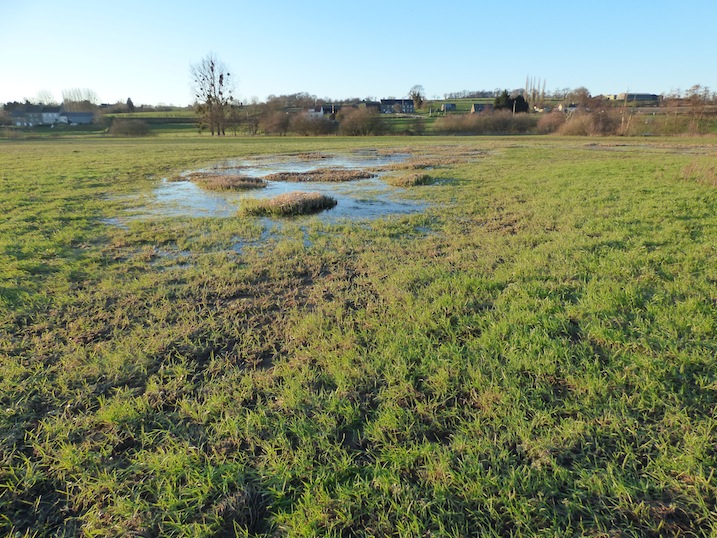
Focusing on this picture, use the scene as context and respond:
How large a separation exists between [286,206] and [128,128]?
65056mm

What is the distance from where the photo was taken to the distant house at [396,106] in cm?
11182

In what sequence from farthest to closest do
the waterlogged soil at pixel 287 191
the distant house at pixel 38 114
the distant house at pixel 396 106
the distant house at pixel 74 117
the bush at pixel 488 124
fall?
the distant house at pixel 396 106 < the distant house at pixel 38 114 < the distant house at pixel 74 117 < the bush at pixel 488 124 < the waterlogged soil at pixel 287 191

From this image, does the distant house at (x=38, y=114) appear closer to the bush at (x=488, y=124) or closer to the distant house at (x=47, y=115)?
the distant house at (x=47, y=115)

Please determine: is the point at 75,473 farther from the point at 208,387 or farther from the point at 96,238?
the point at 96,238

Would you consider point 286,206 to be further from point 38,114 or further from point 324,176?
point 38,114

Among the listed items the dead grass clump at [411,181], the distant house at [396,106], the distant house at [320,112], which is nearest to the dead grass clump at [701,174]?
the dead grass clump at [411,181]

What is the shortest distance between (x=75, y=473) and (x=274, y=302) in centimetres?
303

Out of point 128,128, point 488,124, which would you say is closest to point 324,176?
point 488,124

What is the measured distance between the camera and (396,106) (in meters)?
113

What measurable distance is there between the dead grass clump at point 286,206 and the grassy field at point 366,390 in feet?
13.1

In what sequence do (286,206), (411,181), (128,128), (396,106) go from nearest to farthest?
(286,206) → (411,181) → (128,128) → (396,106)

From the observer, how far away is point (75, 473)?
8.80 ft

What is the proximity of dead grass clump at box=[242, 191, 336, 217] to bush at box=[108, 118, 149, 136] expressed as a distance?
63307 millimetres

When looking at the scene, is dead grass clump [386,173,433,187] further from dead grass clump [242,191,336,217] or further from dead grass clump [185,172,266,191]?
dead grass clump [185,172,266,191]
